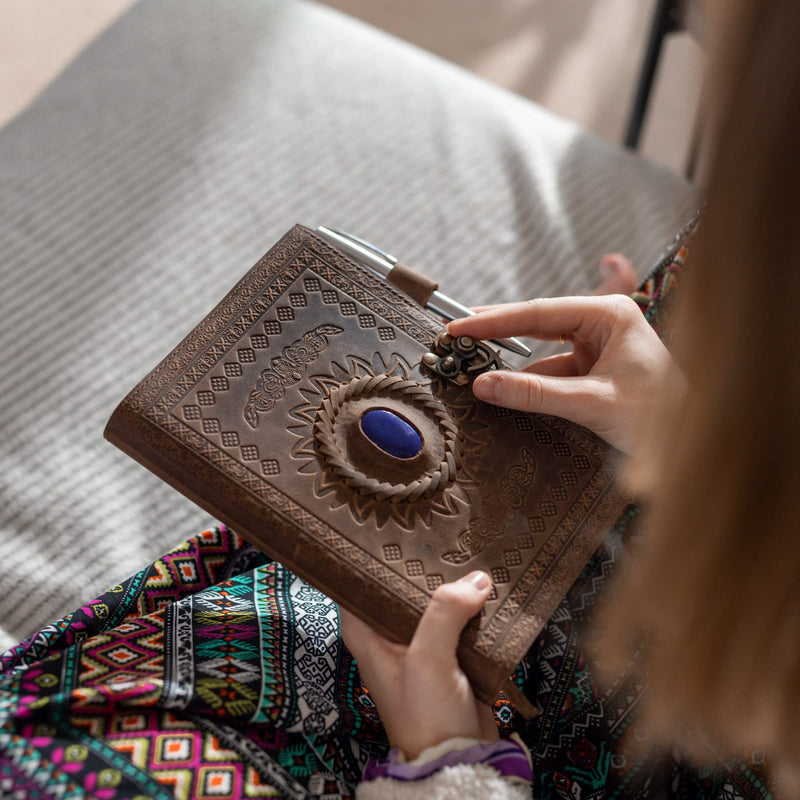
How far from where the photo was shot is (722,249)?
0.35 m

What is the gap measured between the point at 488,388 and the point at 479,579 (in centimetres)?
13

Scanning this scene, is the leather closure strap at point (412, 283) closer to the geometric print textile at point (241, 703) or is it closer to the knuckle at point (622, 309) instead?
the knuckle at point (622, 309)

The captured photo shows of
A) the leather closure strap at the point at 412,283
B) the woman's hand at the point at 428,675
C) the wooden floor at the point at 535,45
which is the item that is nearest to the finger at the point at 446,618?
the woman's hand at the point at 428,675

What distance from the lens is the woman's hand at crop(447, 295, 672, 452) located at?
562 mm

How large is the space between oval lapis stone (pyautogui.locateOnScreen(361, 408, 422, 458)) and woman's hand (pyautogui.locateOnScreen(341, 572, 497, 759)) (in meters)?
0.09

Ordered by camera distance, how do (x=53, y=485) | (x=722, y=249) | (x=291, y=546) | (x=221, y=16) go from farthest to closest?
(x=221, y=16) < (x=53, y=485) < (x=291, y=546) < (x=722, y=249)

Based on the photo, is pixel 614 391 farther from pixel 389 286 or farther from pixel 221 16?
pixel 221 16

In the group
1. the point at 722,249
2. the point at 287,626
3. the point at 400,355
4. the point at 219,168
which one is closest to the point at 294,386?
the point at 400,355

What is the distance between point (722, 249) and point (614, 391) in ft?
0.84

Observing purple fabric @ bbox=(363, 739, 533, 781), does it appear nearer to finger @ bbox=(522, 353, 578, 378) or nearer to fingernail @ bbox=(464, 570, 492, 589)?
fingernail @ bbox=(464, 570, 492, 589)

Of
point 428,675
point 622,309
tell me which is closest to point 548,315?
point 622,309

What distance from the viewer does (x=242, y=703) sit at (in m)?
0.54

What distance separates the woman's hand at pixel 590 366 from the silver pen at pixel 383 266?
16 millimetres

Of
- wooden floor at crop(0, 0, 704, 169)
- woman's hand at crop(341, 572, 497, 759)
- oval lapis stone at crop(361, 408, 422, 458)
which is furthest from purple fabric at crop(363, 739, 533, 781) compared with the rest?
wooden floor at crop(0, 0, 704, 169)
